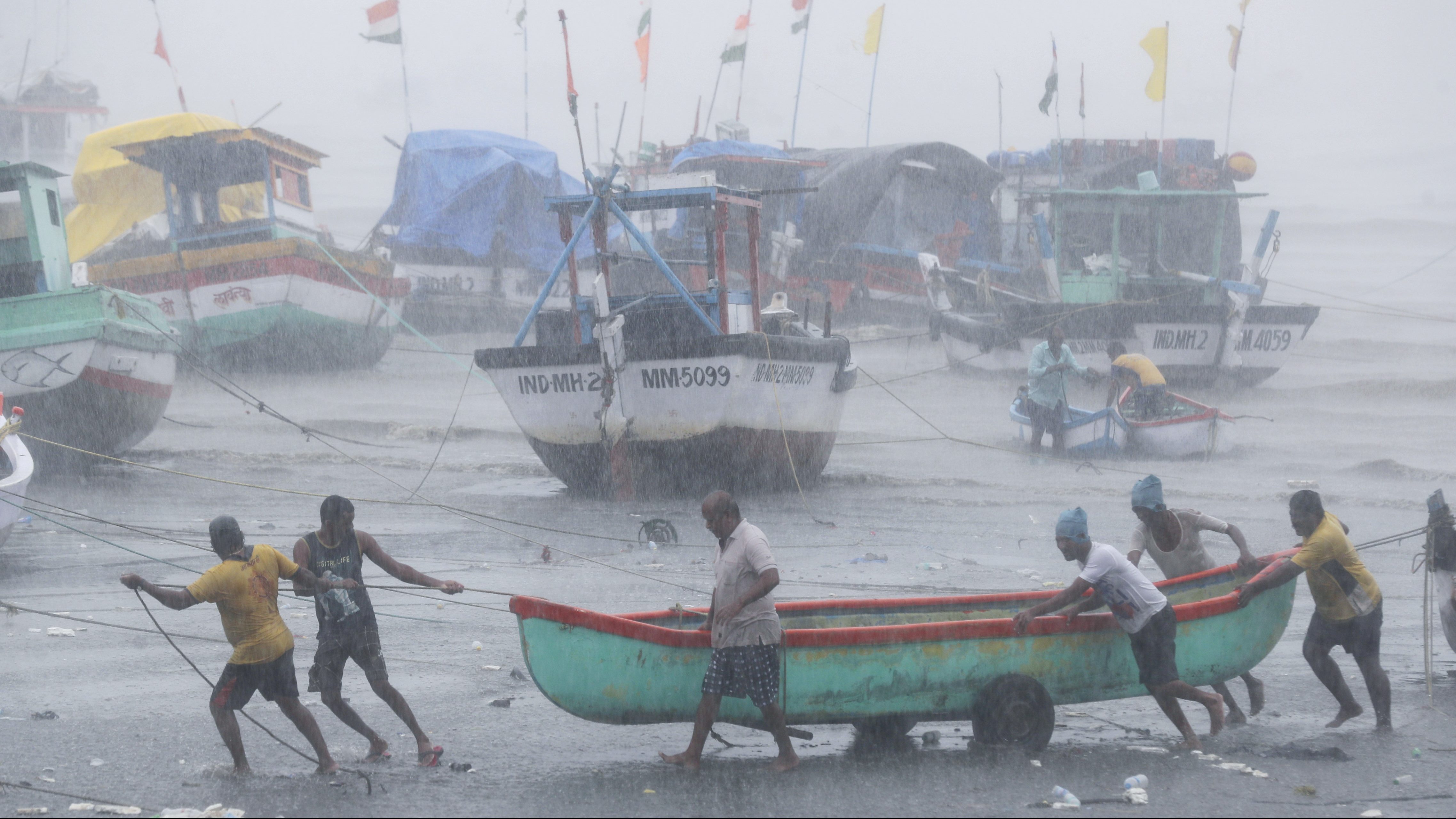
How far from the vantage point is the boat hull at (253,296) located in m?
21.7

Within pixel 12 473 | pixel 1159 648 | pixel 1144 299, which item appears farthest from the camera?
pixel 1144 299

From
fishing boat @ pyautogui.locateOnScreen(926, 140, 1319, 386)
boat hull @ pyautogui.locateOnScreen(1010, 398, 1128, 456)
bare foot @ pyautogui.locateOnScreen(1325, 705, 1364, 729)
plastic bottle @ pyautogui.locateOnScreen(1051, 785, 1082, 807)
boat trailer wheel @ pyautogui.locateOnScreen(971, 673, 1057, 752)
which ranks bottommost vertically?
bare foot @ pyautogui.locateOnScreen(1325, 705, 1364, 729)

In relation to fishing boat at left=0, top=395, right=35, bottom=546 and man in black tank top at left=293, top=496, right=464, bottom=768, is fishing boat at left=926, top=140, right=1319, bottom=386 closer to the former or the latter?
fishing boat at left=0, top=395, right=35, bottom=546

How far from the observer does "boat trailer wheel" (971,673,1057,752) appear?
5.15m

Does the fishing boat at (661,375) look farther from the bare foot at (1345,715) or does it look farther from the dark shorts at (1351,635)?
the bare foot at (1345,715)

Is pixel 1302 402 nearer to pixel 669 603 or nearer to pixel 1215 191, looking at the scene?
pixel 1215 191

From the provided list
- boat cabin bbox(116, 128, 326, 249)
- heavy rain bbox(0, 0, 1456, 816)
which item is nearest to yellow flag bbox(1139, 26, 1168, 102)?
heavy rain bbox(0, 0, 1456, 816)

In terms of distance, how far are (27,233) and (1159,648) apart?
13.4 m

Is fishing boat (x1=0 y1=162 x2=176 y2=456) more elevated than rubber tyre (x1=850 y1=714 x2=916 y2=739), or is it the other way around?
fishing boat (x1=0 y1=162 x2=176 y2=456)

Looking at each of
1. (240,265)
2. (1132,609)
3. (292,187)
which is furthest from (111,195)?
(1132,609)

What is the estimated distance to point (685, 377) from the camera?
11.5 meters

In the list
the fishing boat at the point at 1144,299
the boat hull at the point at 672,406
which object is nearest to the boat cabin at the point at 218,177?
the boat hull at the point at 672,406

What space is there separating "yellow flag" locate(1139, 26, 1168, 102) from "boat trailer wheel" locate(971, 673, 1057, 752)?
63.2 feet

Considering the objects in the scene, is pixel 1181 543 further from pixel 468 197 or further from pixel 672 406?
pixel 468 197
